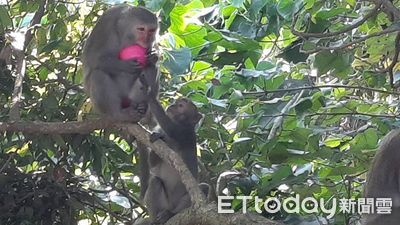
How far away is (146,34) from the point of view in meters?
5.49

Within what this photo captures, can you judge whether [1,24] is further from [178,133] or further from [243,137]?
[243,137]

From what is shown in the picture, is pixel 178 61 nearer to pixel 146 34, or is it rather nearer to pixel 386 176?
pixel 146 34

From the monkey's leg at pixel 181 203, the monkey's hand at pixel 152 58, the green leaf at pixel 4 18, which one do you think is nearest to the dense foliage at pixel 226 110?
the green leaf at pixel 4 18

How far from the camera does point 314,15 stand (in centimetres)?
506

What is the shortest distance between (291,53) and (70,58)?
64.8 inches

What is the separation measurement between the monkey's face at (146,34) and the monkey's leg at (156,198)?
0.98 metres

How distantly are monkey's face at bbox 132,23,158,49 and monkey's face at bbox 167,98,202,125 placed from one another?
53cm

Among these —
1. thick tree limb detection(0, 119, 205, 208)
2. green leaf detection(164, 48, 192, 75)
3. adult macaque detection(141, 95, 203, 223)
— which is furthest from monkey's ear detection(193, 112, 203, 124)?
thick tree limb detection(0, 119, 205, 208)

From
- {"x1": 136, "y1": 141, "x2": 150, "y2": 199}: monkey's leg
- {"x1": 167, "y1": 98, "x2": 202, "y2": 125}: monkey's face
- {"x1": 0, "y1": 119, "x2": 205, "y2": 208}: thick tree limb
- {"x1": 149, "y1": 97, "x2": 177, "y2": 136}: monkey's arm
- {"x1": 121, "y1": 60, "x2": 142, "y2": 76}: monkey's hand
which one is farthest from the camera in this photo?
{"x1": 167, "y1": 98, "x2": 202, "y2": 125}: monkey's face

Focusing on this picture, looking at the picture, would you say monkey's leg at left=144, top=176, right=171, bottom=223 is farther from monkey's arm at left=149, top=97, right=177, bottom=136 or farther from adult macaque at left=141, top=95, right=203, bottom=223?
monkey's arm at left=149, top=97, right=177, bottom=136

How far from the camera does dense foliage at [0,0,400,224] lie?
199 inches

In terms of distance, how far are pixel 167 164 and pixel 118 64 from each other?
0.84 meters

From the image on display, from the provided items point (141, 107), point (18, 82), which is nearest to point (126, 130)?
point (141, 107)

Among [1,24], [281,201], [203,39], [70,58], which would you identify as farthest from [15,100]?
[203,39]
